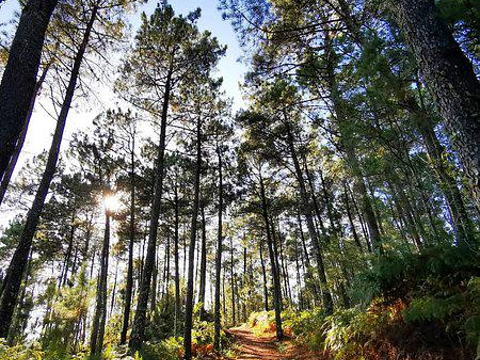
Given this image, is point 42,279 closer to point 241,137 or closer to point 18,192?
point 18,192

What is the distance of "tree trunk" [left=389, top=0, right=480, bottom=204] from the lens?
8.79 ft

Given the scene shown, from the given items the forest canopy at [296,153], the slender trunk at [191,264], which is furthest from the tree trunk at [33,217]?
the slender trunk at [191,264]

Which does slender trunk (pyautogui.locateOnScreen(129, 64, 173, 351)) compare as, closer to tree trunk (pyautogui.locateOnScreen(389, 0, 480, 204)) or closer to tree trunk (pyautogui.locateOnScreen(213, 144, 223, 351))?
tree trunk (pyautogui.locateOnScreen(213, 144, 223, 351))

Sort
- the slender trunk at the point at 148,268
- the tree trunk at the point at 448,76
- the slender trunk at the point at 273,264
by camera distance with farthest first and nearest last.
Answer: the slender trunk at the point at 273,264, the slender trunk at the point at 148,268, the tree trunk at the point at 448,76

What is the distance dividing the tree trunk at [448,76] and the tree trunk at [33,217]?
742cm

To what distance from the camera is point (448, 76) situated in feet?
9.57

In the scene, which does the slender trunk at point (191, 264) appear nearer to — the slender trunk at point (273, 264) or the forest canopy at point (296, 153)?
the forest canopy at point (296, 153)

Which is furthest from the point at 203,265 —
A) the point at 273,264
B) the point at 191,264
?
the point at 191,264

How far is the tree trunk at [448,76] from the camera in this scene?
2678 mm

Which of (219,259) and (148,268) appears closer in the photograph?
(148,268)

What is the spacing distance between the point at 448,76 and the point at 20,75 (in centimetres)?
494

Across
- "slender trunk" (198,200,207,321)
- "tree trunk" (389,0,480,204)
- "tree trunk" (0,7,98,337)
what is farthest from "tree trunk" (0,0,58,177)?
"slender trunk" (198,200,207,321)

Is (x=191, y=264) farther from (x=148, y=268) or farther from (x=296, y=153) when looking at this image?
(x=296, y=153)

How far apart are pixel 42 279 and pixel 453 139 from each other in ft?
107
